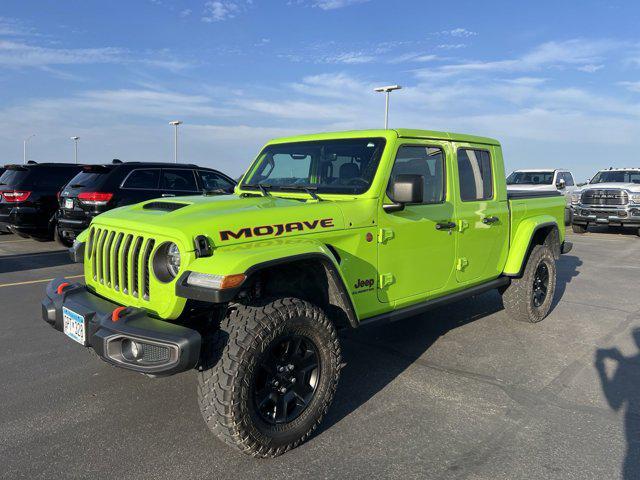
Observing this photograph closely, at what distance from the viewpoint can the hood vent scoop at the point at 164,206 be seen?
3.50 metres

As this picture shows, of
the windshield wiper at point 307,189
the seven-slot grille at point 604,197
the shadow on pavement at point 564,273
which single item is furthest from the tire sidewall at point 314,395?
the seven-slot grille at point 604,197

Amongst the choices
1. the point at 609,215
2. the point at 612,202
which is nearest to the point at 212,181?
the point at 609,215

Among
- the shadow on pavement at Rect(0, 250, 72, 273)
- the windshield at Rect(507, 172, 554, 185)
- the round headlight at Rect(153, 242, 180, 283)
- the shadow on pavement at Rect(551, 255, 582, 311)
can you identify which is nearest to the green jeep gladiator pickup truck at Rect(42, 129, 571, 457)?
the round headlight at Rect(153, 242, 180, 283)

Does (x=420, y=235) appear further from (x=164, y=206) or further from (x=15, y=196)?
(x=15, y=196)

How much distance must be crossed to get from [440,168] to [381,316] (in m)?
1.43

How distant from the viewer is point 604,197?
14.7 m

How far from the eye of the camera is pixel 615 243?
13.1 m

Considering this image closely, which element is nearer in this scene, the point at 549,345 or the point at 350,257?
the point at 350,257

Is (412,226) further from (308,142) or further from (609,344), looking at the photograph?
(609,344)

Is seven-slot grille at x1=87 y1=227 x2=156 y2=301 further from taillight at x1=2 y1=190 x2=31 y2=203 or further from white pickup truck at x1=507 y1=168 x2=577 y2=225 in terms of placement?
white pickup truck at x1=507 y1=168 x2=577 y2=225

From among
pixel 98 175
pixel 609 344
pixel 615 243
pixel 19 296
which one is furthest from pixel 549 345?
pixel 615 243

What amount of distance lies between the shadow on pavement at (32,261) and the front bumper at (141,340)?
21.4 ft

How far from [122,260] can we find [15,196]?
8.83 meters

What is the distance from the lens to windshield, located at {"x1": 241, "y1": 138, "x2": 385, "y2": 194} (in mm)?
3814
